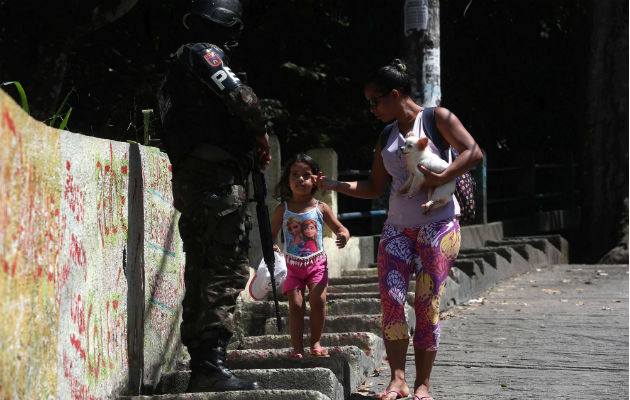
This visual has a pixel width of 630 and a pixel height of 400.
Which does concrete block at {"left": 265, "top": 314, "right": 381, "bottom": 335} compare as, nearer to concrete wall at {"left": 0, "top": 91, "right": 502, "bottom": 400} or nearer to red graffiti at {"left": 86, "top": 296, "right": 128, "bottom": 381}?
concrete wall at {"left": 0, "top": 91, "right": 502, "bottom": 400}

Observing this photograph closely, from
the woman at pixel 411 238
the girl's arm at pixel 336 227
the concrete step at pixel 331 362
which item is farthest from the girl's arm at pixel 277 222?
the woman at pixel 411 238

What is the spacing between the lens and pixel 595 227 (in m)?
14.3

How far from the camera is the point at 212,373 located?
14.5 ft

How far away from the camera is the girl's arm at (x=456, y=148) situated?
498 cm

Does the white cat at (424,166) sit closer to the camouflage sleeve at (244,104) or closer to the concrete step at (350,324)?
the camouflage sleeve at (244,104)

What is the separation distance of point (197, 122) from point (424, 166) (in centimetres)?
127

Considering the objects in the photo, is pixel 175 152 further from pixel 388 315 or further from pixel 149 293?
pixel 388 315

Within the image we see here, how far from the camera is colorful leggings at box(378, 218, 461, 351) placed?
501cm

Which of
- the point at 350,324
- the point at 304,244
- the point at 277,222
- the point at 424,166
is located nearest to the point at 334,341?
the point at 350,324

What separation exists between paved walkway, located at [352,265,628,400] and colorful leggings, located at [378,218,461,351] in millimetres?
514

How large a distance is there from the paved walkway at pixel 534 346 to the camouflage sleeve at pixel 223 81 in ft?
6.22

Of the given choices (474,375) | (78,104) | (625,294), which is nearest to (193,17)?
(474,375)

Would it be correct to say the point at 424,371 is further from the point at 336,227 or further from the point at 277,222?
the point at 277,222

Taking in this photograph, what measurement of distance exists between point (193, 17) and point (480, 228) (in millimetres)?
10062
